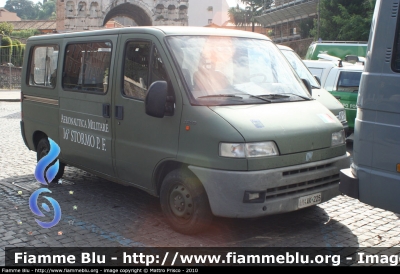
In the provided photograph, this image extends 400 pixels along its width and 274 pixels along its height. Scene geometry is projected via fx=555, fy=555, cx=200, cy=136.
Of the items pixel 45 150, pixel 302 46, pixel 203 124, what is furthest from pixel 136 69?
pixel 302 46

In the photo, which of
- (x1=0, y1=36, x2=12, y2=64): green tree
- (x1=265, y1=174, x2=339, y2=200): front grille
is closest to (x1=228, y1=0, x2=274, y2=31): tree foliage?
(x1=0, y1=36, x2=12, y2=64): green tree

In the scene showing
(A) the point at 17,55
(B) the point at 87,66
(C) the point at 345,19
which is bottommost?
(A) the point at 17,55

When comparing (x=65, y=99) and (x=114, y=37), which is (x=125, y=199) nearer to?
(x=65, y=99)

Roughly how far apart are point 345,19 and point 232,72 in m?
32.1

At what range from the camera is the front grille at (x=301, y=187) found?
5365 millimetres

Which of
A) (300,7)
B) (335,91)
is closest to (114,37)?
(335,91)

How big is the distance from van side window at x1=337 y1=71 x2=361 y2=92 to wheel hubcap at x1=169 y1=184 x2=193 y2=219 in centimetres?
755

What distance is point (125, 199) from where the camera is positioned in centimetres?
734

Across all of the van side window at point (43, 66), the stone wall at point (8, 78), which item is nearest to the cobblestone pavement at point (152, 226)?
the van side window at point (43, 66)

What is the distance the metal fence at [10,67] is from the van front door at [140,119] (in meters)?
31.8

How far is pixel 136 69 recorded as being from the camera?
6320mm

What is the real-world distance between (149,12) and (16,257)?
71.8m

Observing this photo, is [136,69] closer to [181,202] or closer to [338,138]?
[181,202]

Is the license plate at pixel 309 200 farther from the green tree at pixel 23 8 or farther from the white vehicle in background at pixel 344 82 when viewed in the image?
the green tree at pixel 23 8
